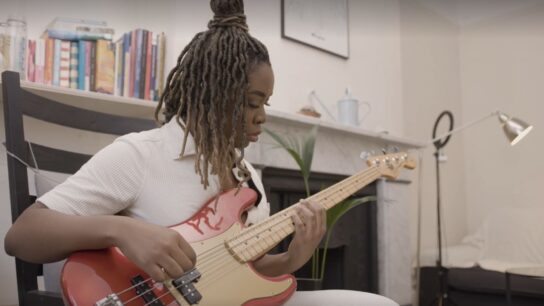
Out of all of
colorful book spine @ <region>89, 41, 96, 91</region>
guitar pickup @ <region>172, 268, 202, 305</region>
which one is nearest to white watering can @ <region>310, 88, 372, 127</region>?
colorful book spine @ <region>89, 41, 96, 91</region>

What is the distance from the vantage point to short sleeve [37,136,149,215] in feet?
2.30

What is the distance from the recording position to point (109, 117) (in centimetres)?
113

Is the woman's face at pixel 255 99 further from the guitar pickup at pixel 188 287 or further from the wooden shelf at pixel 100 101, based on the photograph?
the wooden shelf at pixel 100 101

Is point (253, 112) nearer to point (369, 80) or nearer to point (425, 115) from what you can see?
point (369, 80)

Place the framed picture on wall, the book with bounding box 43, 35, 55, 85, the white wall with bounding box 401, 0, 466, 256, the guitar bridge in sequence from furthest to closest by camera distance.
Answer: the white wall with bounding box 401, 0, 466, 256, the framed picture on wall, the book with bounding box 43, 35, 55, 85, the guitar bridge

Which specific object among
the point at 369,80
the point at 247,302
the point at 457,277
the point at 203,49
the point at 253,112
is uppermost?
the point at 369,80

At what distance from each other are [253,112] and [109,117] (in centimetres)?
43

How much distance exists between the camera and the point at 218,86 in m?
0.85

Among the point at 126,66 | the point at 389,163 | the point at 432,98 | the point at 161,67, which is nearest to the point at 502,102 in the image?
the point at 432,98

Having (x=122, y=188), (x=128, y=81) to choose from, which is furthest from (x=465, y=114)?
(x=122, y=188)

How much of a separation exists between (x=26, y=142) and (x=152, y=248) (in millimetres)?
481

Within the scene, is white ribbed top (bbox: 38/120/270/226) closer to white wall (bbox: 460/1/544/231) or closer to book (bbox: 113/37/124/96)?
book (bbox: 113/37/124/96)

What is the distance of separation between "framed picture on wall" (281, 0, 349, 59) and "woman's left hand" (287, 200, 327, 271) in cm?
143

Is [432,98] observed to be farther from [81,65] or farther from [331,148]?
[81,65]
